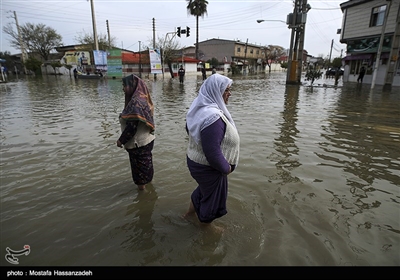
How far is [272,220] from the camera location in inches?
116

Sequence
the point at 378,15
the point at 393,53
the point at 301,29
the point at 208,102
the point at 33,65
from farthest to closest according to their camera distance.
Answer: the point at 33,65 < the point at 301,29 < the point at 378,15 < the point at 393,53 < the point at 208,102

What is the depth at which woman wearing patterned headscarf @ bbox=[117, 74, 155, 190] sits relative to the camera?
10.1ft

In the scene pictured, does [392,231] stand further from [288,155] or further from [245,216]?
[288,155]

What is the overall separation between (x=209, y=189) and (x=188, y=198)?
3.85 ft

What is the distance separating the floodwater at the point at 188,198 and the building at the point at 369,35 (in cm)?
1708

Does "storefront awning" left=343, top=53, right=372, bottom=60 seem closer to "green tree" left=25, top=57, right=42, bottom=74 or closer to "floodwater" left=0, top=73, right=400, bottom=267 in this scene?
"floodwater" left=0, top=73, right=400, bottom=267

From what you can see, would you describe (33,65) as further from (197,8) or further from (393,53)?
(393,53)

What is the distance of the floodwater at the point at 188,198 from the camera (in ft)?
7.91

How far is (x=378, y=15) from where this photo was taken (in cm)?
1988

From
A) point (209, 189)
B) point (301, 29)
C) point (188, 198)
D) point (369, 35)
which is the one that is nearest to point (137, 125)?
point (188, 198)

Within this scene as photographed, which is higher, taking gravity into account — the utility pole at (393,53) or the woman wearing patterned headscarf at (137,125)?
the utility pole at (393,53)

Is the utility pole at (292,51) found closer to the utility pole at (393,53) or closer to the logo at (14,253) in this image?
the utility pole at (393,53)

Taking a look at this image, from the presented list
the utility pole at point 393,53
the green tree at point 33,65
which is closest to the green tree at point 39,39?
the green tree at point 33,65
